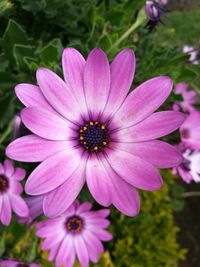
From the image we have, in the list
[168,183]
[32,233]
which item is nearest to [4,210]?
[32,233]

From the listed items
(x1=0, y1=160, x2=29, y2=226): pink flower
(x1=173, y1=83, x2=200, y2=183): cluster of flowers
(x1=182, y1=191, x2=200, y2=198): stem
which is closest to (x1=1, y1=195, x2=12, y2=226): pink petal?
(x1=0, y1=160, x2=29, y2=226): pink flower

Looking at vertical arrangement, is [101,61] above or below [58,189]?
above

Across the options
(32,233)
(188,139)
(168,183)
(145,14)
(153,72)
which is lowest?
(168,183)

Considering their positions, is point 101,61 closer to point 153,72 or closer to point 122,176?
point 122,176

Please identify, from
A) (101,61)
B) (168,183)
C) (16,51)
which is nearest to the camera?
(101,61)

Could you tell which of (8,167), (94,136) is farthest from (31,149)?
(8,167)

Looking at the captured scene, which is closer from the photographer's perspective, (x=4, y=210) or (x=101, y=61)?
(x=101, y=61)

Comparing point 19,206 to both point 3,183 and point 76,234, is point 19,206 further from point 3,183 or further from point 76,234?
point 76,234
